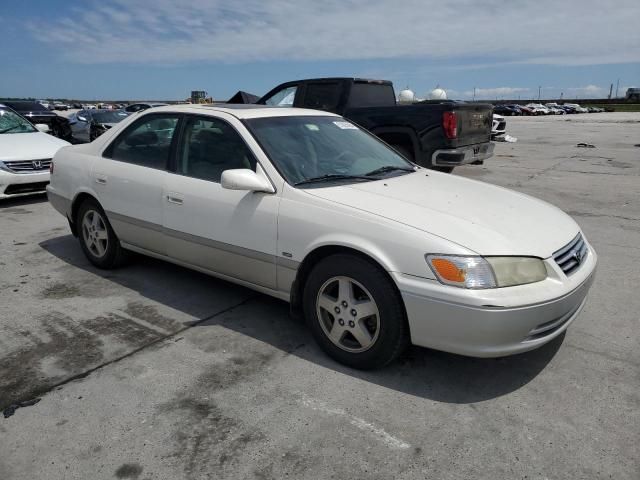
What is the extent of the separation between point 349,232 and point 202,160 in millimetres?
1506

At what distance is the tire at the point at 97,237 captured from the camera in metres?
4.71

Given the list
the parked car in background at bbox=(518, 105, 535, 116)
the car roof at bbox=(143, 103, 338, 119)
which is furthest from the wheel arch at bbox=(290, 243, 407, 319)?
the parked car in background at bbox=(518, 105, 535, 116)

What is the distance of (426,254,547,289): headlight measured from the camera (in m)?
2.69

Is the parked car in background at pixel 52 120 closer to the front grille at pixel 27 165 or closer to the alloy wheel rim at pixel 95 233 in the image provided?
the front grille at pixel 27 165

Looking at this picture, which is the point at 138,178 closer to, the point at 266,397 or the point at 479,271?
the point at 266,397

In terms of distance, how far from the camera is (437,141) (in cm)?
759

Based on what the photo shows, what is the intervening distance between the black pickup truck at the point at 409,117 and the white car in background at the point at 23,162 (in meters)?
3.50

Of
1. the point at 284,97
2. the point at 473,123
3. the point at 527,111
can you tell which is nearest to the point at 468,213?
the point at 473,123

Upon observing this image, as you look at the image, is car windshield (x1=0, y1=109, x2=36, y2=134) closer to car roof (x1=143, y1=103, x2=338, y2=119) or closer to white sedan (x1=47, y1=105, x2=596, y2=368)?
white sedan (x1=47, y1=105, x2=596, y2=368)

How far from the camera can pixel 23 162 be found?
24.8 feet

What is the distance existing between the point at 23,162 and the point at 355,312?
257 inches

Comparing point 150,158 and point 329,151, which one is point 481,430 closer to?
point 329,151

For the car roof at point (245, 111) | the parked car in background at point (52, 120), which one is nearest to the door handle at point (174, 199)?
the car roof at point (245, 111)

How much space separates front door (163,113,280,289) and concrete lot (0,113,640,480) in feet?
1.49
